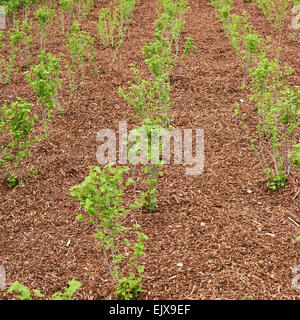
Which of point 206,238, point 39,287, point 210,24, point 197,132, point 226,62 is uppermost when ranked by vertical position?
point 210,24

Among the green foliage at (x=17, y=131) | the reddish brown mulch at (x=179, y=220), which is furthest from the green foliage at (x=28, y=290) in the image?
the green foliage at (x=17, y=131)

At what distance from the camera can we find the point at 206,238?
3650 mm

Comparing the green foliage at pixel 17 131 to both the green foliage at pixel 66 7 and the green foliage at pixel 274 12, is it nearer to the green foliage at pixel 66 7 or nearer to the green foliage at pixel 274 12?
the green foliage at pixel 66 7

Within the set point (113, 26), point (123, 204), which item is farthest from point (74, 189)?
point (113, 26)

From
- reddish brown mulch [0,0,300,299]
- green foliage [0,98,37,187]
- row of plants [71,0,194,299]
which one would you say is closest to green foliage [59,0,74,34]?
reddish brown mulch [0,0,300,299]

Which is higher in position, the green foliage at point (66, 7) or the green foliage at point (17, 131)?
the green foliage at point (66, 7)

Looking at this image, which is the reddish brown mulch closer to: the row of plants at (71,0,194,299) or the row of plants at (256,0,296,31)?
the row of plants at (71,0,194,299)

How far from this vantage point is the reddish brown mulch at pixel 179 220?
326cm

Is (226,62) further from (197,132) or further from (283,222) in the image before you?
(283,222)

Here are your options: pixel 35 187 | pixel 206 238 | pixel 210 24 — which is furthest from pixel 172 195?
pixel 210 24

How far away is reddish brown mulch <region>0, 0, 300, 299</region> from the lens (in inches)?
128

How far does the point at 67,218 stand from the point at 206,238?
5.09ft

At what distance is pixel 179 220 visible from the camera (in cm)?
391

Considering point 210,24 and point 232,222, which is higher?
point 210,24
